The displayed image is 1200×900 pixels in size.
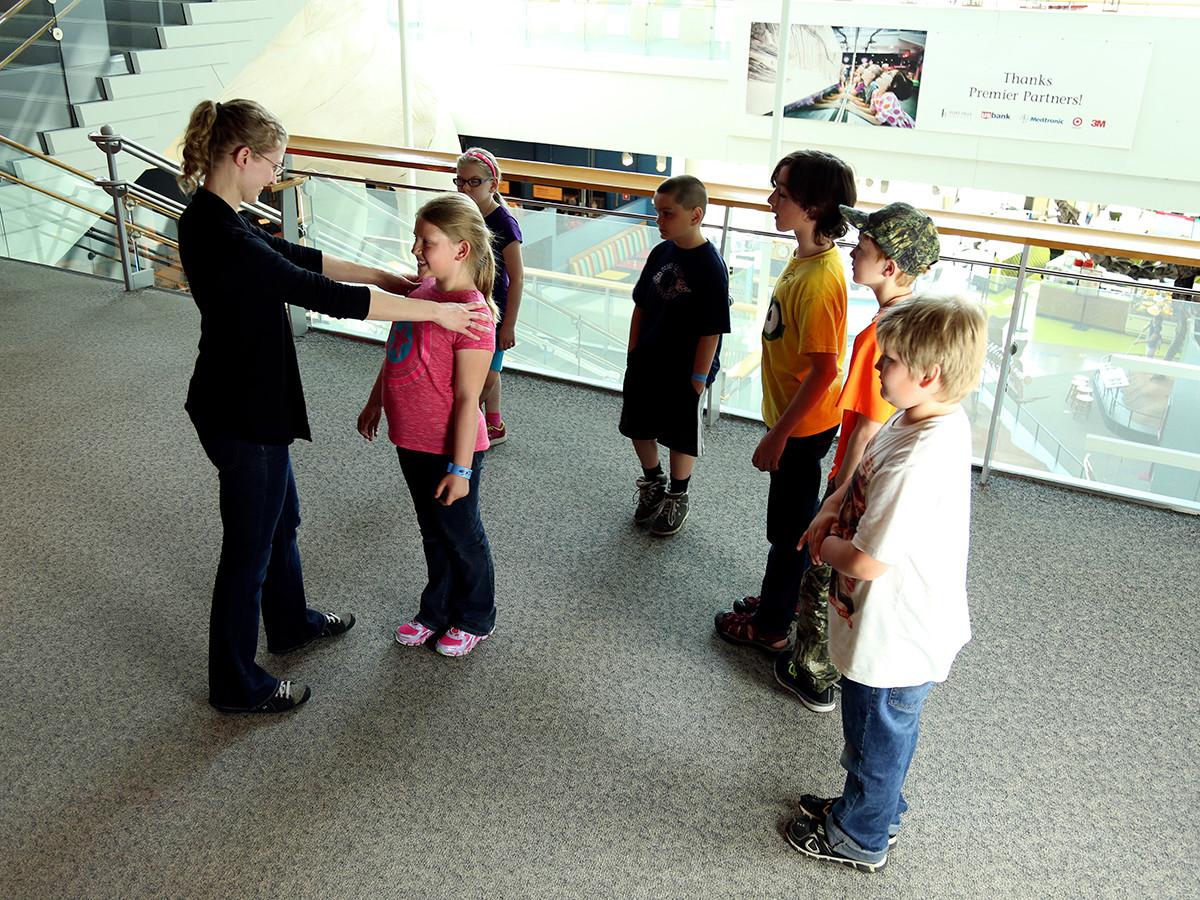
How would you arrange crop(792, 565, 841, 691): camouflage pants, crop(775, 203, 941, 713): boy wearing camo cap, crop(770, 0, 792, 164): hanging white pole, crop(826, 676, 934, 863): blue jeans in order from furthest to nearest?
crop(770, 0, 792, 164): hanging white pole → crop(792, 565, 841, 691): camouflage pants → crop(775, 203, 941, 713): boy wearing camo cap → crop(826, 676, 934, 863): blue jeans

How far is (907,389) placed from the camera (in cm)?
182

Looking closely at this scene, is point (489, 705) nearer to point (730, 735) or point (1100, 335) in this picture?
point (730, 735)

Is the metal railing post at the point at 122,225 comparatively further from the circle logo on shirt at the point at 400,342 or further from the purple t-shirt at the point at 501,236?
the circle logo on shirt at the point at 400,342

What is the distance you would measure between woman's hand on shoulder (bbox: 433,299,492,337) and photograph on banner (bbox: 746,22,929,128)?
40.9 feet

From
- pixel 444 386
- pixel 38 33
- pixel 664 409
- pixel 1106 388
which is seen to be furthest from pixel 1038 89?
pixel 444 386

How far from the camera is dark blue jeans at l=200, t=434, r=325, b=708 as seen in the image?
2354 millimetres

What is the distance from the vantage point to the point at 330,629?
298cm

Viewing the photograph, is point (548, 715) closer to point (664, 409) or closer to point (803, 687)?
point (803, 687)

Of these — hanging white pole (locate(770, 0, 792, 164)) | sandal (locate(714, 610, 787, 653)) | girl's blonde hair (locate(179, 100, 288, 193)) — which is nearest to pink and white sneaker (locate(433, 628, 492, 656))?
sandal (locate(714, 610, 787, 653))

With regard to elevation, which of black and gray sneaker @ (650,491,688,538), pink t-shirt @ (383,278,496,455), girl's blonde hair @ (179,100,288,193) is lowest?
black and gray sneaker @ (650,491,688,538)

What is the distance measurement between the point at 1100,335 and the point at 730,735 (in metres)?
2.58

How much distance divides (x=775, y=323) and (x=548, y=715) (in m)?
1.23

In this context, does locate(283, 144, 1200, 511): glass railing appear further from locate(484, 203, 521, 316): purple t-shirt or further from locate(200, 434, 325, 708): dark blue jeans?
locate(200, 434, 325, 708): dark blue jeans

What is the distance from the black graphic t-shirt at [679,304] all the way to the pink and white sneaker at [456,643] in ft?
3.56
